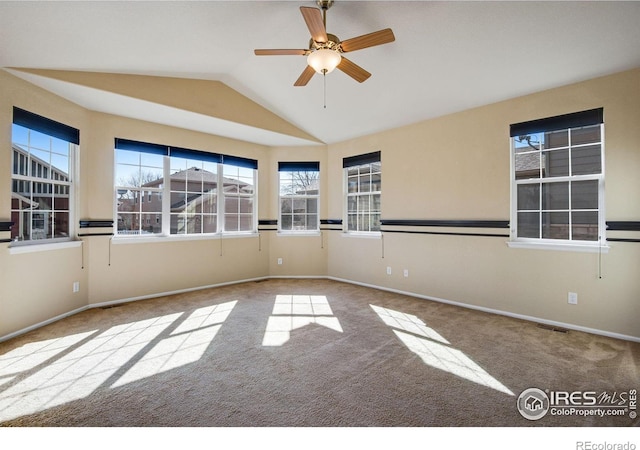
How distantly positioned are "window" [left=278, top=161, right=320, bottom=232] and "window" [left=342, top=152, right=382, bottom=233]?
0.64 m

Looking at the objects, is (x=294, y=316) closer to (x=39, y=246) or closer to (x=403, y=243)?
(x=403, y=243)

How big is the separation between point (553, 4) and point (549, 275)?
2.60 metres

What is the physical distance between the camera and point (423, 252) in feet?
14.7

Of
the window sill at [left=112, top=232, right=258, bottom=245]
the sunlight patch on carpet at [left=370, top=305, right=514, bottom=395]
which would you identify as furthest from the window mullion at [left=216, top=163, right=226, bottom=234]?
the sunlight patch on carpet at [left=370, top=305, right=514, bottom=395]

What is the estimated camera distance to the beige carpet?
183 centimetres

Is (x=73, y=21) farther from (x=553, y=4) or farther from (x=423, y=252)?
(x=423, y=252)

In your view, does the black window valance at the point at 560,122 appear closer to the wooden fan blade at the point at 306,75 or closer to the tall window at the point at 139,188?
the wooden fan blade at the point at 306,75

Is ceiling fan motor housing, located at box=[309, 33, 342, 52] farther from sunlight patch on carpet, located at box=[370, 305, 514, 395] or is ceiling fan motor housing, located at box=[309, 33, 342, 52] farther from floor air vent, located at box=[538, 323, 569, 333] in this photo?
floor air vent, located at box=[538, 323, 569, 333]

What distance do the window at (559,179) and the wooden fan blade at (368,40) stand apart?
2330 mm

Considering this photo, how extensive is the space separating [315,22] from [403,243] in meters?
3.39

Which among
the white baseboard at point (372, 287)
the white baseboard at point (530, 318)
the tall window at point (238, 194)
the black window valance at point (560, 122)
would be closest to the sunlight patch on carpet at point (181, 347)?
the white baseboard at point (372, 287)

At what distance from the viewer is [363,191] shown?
5.38 metres

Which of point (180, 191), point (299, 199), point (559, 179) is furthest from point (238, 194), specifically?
point (559, 179)

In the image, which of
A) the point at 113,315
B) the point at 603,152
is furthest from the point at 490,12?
the point at 113,315
